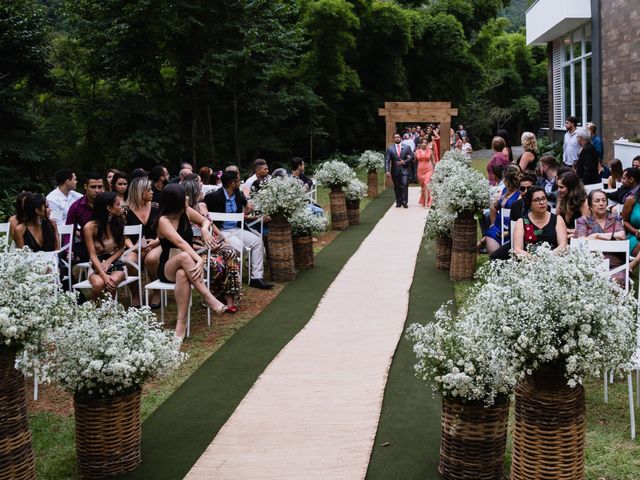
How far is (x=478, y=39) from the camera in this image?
39844 millimetres

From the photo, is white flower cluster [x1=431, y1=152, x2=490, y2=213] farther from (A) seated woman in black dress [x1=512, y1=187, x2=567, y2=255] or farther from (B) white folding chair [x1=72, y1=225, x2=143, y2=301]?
(B) white folding chair [x1=72, y1=225, x2=143, y2=301]

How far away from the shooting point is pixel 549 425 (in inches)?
161

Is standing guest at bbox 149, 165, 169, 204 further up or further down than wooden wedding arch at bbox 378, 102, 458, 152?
further down

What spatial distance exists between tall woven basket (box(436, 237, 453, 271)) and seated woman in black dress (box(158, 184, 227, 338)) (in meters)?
4.29

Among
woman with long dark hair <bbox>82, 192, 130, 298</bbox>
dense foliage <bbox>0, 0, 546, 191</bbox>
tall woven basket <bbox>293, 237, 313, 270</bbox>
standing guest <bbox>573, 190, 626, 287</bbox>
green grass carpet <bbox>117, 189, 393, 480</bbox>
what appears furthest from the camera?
dense foliage <bbox>0, 0, 546, 191</bbox>

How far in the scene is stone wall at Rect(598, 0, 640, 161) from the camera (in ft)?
54.9

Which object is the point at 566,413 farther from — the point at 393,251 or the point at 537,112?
the point at 537,112

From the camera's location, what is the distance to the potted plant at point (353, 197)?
51.5ft

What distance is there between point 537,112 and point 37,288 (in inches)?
2055

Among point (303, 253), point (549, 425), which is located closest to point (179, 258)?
point (303, 253)

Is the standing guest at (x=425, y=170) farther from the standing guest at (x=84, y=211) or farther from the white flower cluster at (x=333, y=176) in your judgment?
the standing guest at (x=84, y=211)

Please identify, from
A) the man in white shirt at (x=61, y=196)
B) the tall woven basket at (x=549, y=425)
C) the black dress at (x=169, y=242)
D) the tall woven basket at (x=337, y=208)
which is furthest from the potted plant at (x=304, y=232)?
the tall woven basket at (x=549, y=425)

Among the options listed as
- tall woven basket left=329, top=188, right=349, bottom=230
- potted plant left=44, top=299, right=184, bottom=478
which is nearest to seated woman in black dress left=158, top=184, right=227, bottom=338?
potted plant left=44, top=299, right=184, bottom=478

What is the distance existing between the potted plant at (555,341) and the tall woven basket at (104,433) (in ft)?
7.31
